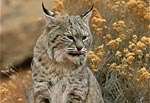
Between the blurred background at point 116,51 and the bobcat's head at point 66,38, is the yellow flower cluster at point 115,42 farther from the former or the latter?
the bobcat's head at point 66,38

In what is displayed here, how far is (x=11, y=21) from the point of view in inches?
453

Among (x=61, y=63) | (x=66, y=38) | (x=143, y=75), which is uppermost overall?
(x=66, y=38)

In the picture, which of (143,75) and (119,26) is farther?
(119,26)

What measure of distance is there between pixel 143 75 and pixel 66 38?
0.96 meters

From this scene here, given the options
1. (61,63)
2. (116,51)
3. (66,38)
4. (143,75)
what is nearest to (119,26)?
(116,51)

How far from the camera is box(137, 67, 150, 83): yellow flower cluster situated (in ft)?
26.7

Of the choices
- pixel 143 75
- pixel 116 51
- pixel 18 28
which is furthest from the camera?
pixel 18 28

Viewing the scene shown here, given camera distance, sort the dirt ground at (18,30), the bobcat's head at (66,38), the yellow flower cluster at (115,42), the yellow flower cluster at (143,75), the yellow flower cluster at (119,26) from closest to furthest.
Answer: the bobcat's head at (66,38) < the yellow flower cluster at (143,75) < the yellow flower cluster at (115,42) < the yellow flower cluster at (119,26) < the dirt ground at (18,30)

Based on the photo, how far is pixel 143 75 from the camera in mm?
8172

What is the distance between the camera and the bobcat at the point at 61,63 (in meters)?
7.70

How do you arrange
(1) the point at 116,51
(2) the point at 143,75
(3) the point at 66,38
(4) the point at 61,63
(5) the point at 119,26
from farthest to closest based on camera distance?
(1) the point at 116,51, (5) the point at 119,26, (2) the point at 143,75, (4) the point at 61,63, (3) the point at 66,38

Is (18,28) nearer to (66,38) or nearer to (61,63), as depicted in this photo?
(61,63)

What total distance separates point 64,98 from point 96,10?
5.67 feet

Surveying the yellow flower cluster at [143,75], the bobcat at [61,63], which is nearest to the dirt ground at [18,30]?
the yellow flower cluster at [143,75]
